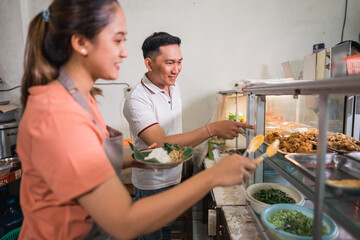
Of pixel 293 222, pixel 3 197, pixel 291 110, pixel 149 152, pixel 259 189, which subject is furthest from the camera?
pixel 3 197

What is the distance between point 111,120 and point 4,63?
1931mm

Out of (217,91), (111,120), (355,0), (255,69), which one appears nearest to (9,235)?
(111,120)

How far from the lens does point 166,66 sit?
2086 millimetres

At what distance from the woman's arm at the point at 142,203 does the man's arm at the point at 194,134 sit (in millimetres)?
932

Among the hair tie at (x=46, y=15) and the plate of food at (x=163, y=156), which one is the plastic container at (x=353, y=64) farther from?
the hair tie at (x=46, y=15)

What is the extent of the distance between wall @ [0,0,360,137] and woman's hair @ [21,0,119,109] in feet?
9.29

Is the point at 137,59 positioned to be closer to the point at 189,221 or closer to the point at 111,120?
the point at 111,120

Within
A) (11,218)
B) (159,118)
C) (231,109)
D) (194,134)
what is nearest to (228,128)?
(194,134)

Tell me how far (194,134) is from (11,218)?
2571mm

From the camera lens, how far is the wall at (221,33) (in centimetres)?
355

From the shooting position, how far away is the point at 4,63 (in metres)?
3.61

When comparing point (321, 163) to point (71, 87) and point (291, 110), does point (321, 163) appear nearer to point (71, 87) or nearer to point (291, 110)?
point (71, 87)

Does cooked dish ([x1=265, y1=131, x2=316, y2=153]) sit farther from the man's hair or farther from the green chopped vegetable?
the man's hair

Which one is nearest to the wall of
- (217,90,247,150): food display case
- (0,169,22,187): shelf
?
(217,90,247,150): food display case
